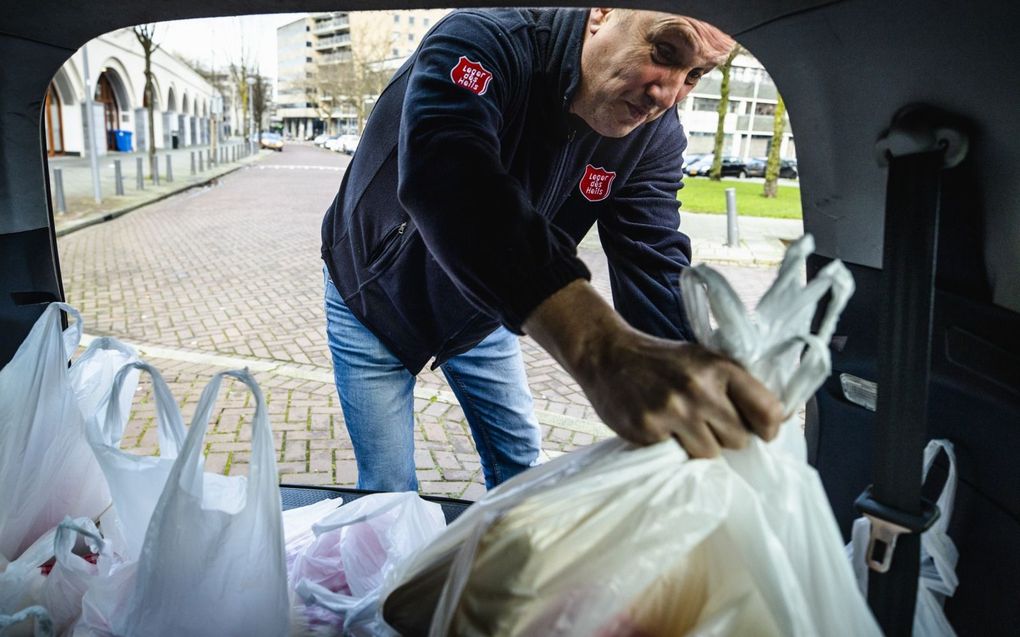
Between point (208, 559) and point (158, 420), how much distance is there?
1.20 feet

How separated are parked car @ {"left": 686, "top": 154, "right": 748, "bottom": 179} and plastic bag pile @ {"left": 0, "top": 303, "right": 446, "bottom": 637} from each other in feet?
110

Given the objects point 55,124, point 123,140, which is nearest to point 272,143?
point 123,140

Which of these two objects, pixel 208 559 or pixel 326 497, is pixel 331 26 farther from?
pixel 208 559

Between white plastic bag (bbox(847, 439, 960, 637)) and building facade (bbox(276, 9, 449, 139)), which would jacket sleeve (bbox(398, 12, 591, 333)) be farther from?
building facade (bbox(276, 9, 449, 139))

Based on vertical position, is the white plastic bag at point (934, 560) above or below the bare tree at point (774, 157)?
below

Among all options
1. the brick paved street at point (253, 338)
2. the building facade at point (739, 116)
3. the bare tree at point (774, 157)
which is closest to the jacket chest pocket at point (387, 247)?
the brick paved street at point (253, 338)

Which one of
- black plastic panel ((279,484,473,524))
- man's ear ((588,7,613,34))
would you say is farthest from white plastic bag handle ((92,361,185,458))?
man's ear ((588,7,613,34))

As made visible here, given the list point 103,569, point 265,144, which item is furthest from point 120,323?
point 265,144

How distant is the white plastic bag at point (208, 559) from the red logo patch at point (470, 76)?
68 centimetres

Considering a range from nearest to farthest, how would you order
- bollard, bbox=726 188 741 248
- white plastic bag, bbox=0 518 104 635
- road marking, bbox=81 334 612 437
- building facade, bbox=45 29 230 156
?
white plastic bag, bbox=0 518 104 635, road marking, bbox=81 334 612 437, bollard, bbox=726 188 741 248, building facade, bbox=45 29 230 156

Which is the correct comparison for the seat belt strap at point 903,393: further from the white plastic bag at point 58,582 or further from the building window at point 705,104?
the building window at point 705,104

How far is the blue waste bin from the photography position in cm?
3414

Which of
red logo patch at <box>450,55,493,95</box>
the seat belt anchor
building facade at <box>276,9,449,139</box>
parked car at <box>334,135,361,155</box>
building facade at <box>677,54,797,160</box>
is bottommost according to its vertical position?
the seat belt anchor

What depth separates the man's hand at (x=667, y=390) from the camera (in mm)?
838
